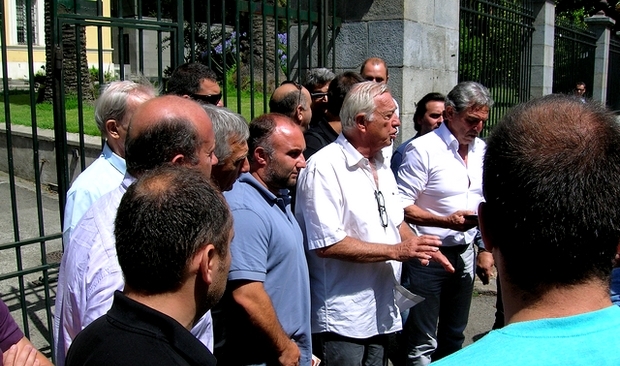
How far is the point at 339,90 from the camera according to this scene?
417 cm

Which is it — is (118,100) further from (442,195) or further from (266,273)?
(442,195)

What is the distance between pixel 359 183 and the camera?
10.7 feet

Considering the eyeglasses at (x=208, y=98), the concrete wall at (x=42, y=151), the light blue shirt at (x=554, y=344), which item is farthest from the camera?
the concrete wall at (x=42, y=151)

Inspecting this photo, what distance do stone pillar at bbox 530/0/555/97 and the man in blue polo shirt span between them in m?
7.72

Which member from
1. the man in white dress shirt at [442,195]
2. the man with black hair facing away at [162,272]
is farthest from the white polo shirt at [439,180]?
the man with black hair facing away at [162,272]

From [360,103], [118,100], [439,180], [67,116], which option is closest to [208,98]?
[118,100]

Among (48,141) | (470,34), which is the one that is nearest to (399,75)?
(470,34)

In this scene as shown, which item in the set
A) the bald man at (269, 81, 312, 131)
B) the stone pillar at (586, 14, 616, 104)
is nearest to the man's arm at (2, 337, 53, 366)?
the bald man at (269, 81, 312, 131)

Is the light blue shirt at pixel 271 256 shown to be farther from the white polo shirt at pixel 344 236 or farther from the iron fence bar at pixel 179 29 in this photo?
the iron fence bar at pixel 179 29

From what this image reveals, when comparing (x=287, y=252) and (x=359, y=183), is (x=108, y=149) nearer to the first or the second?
(x=287, y=252)

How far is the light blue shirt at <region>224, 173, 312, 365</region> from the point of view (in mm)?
2492

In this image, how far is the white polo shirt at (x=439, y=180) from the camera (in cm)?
398

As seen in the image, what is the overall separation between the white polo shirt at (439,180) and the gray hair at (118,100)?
180 centimetres

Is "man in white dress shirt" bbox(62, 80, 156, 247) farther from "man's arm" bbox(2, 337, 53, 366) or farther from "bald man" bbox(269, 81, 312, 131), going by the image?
"bald man" bbox(269, 81, 312, 131)
